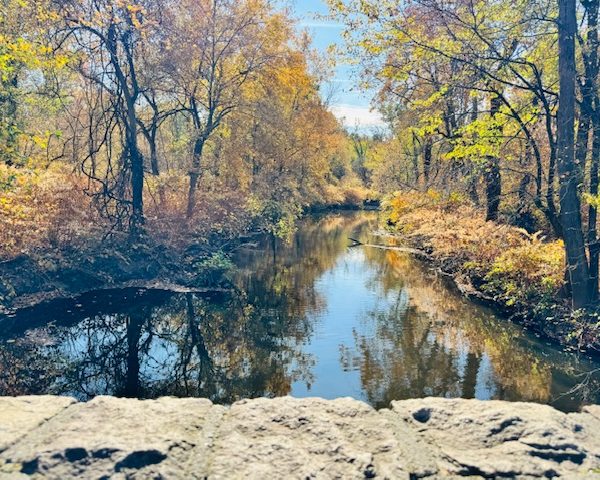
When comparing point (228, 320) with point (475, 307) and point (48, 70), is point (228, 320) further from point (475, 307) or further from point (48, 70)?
point (48, 70)

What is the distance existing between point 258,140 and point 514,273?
13.6 meters

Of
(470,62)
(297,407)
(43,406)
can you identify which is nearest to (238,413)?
→ (297,407)

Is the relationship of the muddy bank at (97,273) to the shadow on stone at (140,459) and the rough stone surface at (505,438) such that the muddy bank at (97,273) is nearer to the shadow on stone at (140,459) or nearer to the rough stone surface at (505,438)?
the shadow on stone at (140,459)

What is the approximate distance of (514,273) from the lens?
1045 centimetres

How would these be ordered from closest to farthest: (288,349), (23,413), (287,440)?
1. (287,440)
2. (23,413)
3. (288,349)

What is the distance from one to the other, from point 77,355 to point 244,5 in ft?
47.5

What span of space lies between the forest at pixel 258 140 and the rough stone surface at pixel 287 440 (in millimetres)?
5618

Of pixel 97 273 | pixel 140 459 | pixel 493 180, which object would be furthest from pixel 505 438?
pixel 97 273

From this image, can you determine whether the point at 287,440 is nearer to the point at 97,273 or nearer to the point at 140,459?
the point at 140,459

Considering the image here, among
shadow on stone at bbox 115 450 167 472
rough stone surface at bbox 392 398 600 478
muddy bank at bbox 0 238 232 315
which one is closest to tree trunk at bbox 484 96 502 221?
rough stone surface at bbox 392 398 600 478

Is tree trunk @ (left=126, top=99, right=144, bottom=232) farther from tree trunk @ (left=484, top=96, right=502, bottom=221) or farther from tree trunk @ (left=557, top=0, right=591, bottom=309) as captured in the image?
tree trunk @ (left=557, top=0, right=591, bottom=309)

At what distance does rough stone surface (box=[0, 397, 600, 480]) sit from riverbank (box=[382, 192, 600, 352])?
5.52 metres

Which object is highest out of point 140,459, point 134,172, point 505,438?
point 134,172

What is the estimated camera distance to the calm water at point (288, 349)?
22.8 feet
